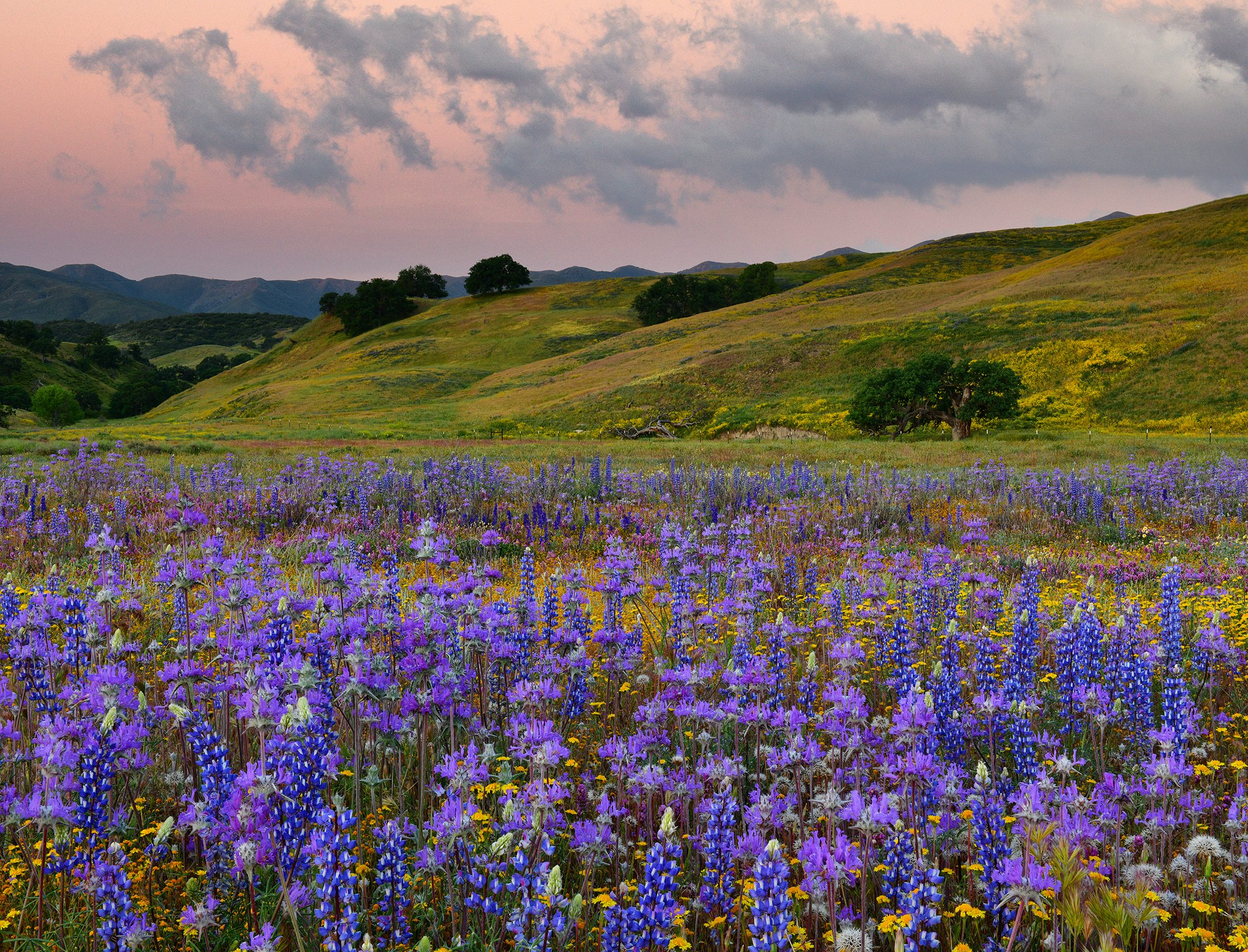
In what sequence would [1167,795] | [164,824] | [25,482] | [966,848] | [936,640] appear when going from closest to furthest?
[164,824] → [966,848] → [1167,795] → [936,640] → [25,482]

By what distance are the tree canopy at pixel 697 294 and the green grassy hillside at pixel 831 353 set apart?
4.97 meters

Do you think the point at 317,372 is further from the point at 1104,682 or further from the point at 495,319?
the point at 1104,682

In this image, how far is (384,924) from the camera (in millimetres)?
2141

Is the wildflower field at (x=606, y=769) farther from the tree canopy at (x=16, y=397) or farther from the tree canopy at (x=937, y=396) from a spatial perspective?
the tree canopy at (x=16, y=397)

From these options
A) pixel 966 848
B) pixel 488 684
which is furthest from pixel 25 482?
pixel 966 848

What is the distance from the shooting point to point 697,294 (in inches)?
3829

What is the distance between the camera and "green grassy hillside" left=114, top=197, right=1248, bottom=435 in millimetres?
40094

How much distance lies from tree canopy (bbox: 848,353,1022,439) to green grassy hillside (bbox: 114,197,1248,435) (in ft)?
7.38

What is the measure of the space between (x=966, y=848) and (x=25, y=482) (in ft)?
53.0

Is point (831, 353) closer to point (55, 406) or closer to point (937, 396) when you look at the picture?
point (937, 396)

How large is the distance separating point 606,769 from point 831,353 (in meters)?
53.2

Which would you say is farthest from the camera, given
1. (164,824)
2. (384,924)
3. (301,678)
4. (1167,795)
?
(1167,795)

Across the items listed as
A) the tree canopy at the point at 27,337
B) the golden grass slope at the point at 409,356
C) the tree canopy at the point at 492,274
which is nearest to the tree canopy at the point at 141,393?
the tree canopy at the point at 27,337

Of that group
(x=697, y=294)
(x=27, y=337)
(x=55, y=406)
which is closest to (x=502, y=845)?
(x=697, y=294)
